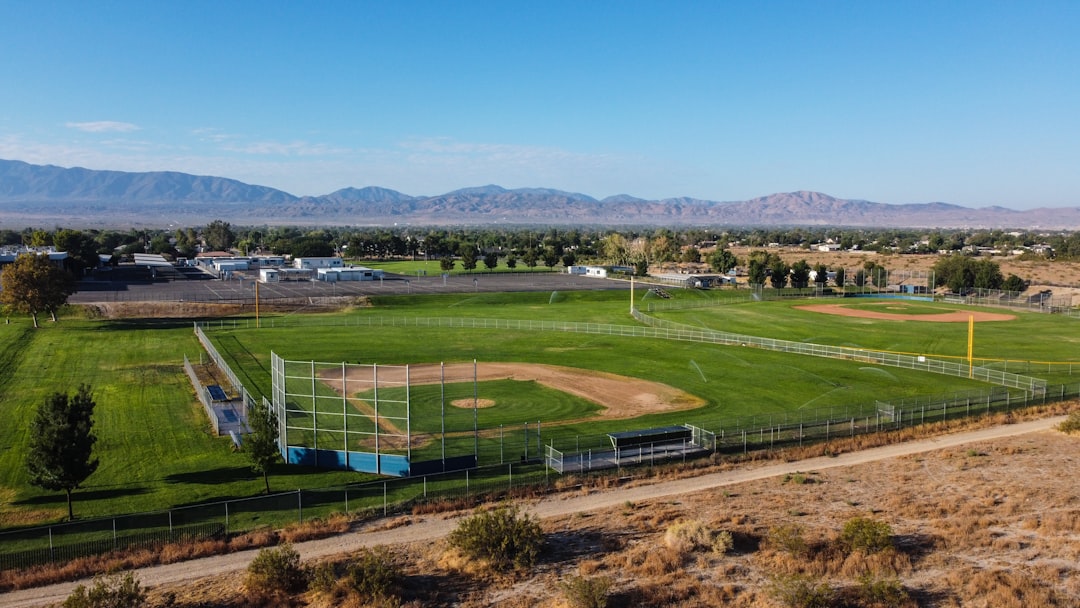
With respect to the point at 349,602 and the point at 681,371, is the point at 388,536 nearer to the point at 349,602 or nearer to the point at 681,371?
the point at 349,602

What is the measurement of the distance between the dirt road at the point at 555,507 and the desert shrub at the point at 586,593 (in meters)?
6.12

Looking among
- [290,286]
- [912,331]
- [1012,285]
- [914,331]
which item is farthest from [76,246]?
[1012,285]

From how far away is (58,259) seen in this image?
107m

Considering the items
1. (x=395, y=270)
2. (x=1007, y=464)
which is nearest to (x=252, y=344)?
(x=1007, y=464)

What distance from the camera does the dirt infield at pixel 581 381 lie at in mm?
40906

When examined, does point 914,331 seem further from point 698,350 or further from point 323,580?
point 323,580

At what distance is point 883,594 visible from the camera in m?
18.5

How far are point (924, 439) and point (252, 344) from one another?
1873 inches

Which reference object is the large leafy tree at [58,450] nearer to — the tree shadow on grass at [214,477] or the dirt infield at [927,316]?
the tree shadow on grass at [214,477]

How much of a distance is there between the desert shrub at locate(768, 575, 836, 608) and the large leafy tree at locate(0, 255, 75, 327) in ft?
226

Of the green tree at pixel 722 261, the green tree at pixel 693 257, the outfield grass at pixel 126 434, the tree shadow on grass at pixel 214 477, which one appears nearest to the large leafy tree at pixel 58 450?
the outfield grass at pixel 126 434

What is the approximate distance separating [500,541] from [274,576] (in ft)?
19.1

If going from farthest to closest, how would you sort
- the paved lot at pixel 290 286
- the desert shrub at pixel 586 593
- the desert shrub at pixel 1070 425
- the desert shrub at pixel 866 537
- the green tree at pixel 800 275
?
the green tree at pixel 800 275
the paved lot at pixel 290 286
the desert shrub at pixel 1070 425
the desert shrub at pixel 866 537
the desert shrub at pixel 586 593

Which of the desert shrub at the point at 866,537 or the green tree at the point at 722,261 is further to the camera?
the green tree at the point at 722,261
